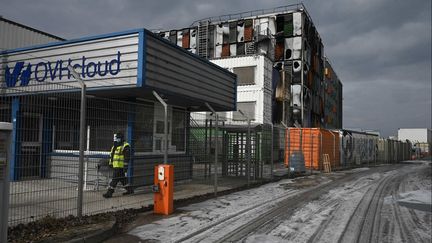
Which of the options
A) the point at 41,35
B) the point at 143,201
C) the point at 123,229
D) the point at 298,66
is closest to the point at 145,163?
the point at 143,201

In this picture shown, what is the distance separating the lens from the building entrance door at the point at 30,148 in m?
6.36

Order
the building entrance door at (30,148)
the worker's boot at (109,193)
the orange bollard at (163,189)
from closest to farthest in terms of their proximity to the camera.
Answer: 1. the building entrance door at (30,148)
2. the orange bollard at (163,189)
3. the worker's boot at (109,193)

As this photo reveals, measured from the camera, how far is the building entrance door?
6.36 metres

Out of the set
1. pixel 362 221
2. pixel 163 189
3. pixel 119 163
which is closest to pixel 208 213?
pixel 163 189

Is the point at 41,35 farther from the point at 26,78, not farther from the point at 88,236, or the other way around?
the point at 88,236

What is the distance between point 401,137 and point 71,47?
85857 mm

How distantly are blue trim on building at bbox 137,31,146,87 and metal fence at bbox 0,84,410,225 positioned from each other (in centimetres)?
64

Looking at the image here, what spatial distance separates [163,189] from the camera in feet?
28.8

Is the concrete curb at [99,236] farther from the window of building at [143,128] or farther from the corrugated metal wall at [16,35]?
the corrugated metal wall at [16,35]

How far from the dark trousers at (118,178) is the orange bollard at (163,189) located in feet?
3.06

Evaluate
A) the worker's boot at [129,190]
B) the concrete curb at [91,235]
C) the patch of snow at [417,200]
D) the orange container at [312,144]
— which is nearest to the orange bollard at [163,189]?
the worker's boot at [129,190]

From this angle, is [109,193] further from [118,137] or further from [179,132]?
[179,132]

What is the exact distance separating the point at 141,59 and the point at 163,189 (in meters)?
3.39

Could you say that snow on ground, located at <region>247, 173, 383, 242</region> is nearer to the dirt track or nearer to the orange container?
the dirt track
